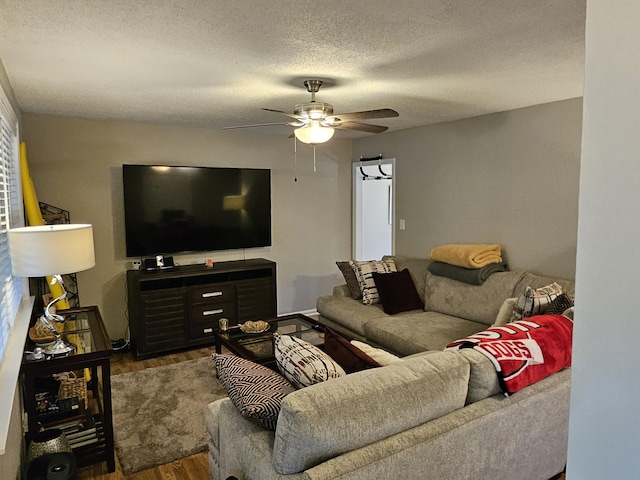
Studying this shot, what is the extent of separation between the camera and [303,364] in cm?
179

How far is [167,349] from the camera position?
4.25m

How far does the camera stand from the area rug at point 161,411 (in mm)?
2646

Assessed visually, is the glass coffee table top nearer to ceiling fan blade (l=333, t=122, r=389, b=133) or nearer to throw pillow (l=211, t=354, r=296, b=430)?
throw pillow (l=211, t=354, r=296, b=430)

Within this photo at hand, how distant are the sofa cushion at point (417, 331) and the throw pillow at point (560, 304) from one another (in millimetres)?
798

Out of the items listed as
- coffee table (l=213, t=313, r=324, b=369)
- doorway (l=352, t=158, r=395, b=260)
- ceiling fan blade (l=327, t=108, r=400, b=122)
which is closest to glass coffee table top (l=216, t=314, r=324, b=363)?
coffee table (l=213, t=313, r=324, b=369)

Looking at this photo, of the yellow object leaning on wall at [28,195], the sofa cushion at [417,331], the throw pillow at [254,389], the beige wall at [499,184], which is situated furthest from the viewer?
the beige wall at [499,184]

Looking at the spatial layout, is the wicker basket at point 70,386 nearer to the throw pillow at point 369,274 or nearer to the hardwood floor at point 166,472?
the hardwood floor at point 166,472

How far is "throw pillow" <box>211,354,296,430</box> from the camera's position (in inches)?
61.8

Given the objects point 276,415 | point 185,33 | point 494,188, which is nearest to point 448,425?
point 276,415

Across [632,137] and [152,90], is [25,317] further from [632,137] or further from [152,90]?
[632,137]

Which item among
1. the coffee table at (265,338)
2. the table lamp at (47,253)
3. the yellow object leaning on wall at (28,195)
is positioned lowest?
the coffee table at (265,338)

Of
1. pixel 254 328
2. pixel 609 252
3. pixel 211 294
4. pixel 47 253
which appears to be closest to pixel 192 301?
pixel 211 294

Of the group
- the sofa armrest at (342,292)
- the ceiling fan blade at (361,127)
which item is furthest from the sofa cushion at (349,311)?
the ceiling fan blade at (361,127)

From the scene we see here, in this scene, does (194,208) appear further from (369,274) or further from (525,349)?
(525,349)
